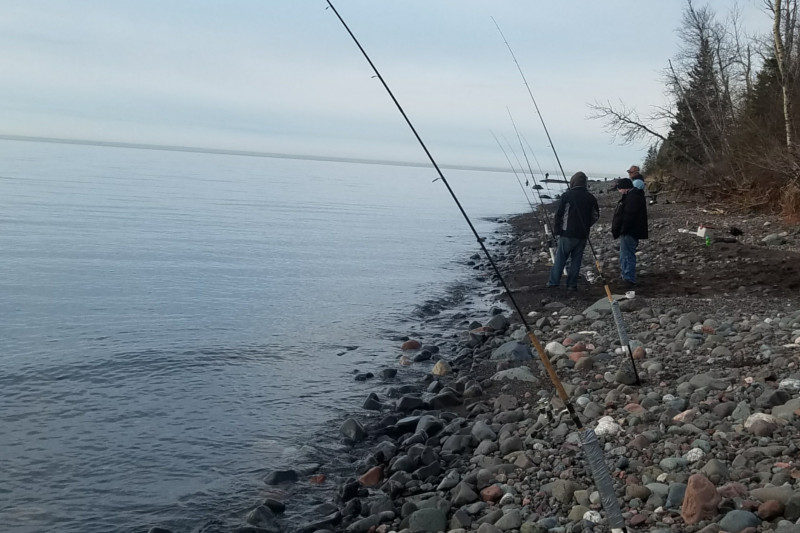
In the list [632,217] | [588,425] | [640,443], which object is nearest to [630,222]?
[632,217]

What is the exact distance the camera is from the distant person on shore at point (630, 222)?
10.7 metres

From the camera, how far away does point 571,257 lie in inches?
450

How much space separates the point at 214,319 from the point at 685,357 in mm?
7932

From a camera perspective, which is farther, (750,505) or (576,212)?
(576,212)

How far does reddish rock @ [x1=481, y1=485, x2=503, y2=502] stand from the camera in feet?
15.8

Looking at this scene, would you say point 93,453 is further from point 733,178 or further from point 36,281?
point 733,178

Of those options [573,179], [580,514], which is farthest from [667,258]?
[580,514]

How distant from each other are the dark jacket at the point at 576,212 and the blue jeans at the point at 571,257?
122 millimetres

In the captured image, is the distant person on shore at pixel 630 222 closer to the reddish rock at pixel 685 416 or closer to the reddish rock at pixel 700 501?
the reddish rock at pixel 685 416

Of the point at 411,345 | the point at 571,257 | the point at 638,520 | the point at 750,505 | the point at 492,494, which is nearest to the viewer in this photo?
the point at 750,505

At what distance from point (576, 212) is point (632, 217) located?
821 mm

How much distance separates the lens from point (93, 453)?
652 cm

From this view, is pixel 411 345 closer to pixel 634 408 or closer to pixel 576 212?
pixel 576 212

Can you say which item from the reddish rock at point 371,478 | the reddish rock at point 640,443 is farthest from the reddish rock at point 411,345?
the reddish rock at point 640,443
